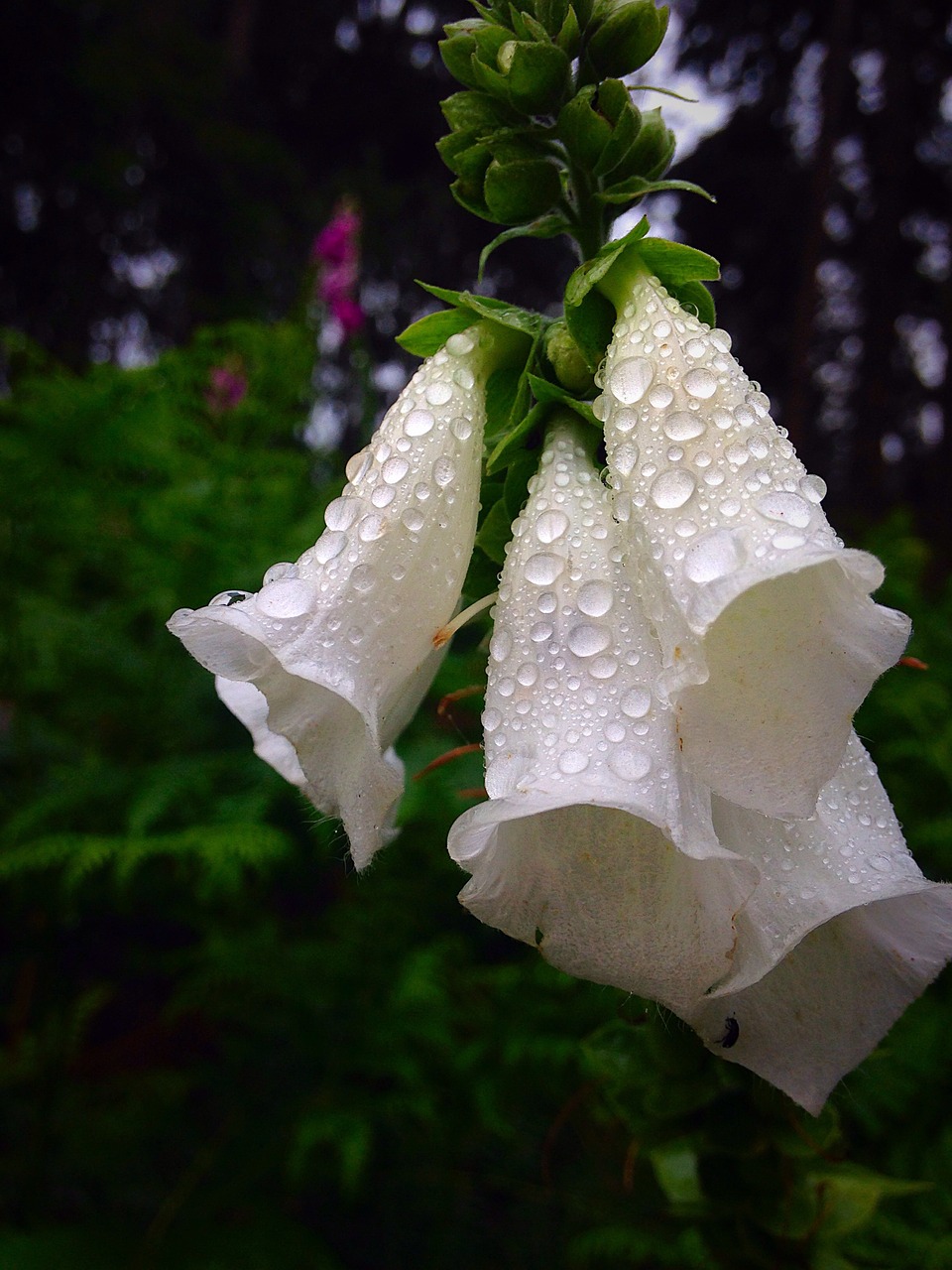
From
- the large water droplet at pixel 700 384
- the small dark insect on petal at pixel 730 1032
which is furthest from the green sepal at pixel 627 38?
the small dark insect on petal at pixel 730 1032

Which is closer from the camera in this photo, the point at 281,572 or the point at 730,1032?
the point at 730,1032

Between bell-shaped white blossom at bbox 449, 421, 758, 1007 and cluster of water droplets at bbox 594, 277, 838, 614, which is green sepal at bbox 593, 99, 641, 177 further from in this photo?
bell-shaped white blossom at bbox 449, 421, 758, 1007

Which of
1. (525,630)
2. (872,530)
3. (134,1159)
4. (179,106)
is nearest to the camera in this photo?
(525,630)

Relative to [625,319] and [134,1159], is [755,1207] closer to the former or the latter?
[625,319]

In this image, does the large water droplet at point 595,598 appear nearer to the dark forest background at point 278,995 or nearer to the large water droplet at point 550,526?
the large water droplet at point 550,526

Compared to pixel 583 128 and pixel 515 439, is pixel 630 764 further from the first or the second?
pixel 583 128

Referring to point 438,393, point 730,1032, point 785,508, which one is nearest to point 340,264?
point 438,393

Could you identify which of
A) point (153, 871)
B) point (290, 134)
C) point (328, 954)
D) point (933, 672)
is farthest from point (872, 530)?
point (290, 134)
